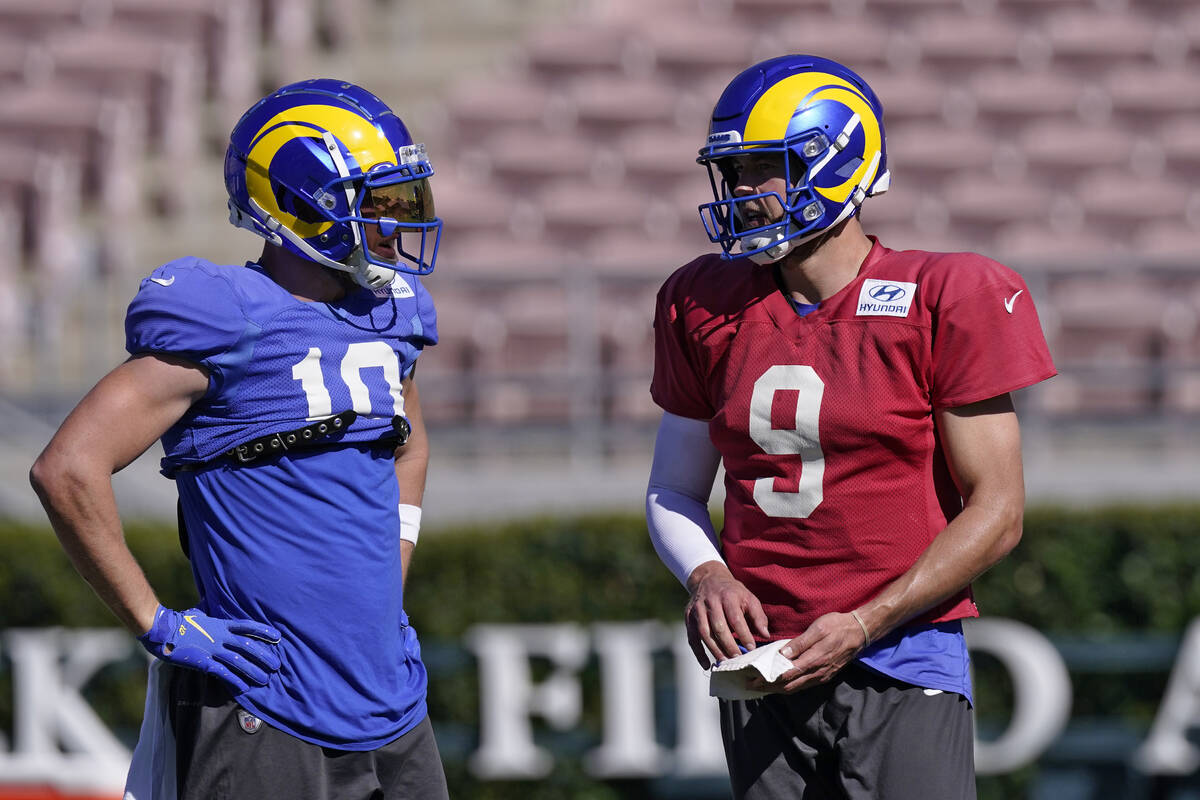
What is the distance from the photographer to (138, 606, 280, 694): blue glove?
2277mm

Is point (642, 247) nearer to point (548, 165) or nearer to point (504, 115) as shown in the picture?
point (548, 165)

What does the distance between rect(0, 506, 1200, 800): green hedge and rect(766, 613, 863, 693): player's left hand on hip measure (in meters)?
2.81

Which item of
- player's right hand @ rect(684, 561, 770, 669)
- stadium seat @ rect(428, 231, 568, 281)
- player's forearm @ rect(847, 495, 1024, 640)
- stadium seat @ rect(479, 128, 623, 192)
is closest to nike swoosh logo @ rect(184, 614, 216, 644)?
player's right hand @ rect(684, 561, 770, 669)

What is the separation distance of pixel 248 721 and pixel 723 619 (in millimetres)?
756

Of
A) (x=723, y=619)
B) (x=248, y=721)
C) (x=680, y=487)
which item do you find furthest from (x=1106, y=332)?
(x=248, y=721)

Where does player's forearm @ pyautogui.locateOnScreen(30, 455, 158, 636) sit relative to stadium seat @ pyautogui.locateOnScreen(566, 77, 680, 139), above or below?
below

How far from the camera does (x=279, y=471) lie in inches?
94.0

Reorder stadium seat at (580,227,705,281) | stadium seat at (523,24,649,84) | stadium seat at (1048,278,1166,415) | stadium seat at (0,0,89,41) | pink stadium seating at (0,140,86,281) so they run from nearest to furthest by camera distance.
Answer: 1. stadium seat at (1048,278,1166,415)
2. stadium seat at (580,227,705,281)
3. pink stadium seating at (0,140,86,281)
4. stadium seat at (523,24,649,84)
5. stadium seat at (0,0,89,41)

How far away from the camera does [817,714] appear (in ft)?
7.91

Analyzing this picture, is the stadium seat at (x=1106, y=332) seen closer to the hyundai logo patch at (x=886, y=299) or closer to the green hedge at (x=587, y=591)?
the green hedge at (x=587, y=591)

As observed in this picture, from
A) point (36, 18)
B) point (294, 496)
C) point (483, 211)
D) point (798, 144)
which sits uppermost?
point (36, 18)

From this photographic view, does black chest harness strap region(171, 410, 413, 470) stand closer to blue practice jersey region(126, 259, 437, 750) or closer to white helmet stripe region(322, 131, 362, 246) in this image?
blue practice jersey region(126, 259, 437, 750)

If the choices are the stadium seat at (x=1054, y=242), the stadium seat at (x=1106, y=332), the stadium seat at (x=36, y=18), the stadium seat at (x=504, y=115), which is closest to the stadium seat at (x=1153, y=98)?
the stadium seat at (x=1054, y=242)

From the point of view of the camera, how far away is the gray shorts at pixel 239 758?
2.33 meters
